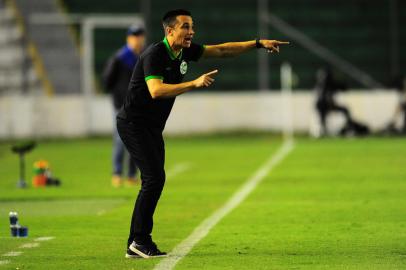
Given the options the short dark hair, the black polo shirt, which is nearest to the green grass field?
the black polo shirt

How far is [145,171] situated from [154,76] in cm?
85

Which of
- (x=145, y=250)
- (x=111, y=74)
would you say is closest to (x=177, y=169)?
(x=111, y=74)

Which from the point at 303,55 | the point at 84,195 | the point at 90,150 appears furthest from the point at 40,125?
the point at 84,195

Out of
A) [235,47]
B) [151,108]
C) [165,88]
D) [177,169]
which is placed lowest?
[177,169]

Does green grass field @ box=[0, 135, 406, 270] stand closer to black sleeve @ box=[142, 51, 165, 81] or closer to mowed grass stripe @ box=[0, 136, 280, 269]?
mowed grass stripe @ box=[0, 136, 280, 269]

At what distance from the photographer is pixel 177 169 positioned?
21766 mm

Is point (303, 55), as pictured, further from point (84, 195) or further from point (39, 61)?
point (84, 195)

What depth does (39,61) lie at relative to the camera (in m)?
34.9

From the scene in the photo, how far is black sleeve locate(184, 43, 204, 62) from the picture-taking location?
10187 millimetres

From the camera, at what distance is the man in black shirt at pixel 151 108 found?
31.9 ft

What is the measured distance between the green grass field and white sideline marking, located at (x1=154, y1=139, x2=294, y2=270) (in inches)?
3.6

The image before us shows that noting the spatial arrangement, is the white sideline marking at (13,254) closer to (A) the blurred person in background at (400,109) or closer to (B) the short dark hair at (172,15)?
(B) the short dark hair at (172,15)

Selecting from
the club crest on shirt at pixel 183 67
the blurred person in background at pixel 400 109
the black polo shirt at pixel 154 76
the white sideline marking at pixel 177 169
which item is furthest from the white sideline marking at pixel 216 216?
the blurred person in background at pixel 400 109

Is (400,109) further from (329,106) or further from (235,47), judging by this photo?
(235,47)
